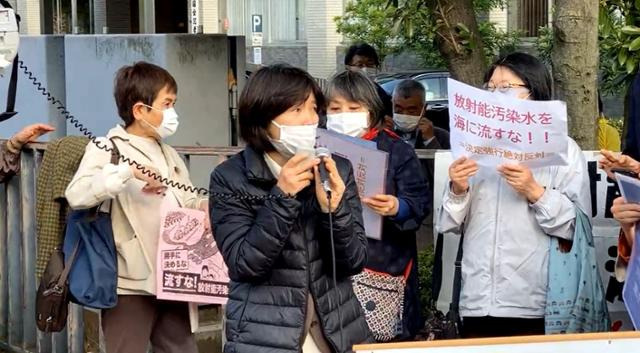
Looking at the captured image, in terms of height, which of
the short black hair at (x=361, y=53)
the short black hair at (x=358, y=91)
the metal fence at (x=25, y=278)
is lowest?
the metal fence at (x=25, y=278)

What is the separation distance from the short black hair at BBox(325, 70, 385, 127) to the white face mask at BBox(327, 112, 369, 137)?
0.16 ft

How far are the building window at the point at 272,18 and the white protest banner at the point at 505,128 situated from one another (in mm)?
24971

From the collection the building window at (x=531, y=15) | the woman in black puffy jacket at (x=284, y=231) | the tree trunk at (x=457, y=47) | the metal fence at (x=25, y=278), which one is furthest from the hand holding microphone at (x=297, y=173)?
the building window at (x=531, y=15)

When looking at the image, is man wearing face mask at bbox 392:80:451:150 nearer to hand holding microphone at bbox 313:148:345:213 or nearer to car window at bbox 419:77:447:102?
hand holding microphone at bbox 313:148:345:213

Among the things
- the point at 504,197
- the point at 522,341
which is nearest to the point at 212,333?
the point at 504,197

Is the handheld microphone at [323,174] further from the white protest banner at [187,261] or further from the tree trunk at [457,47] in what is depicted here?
the tree trunk at [457,47]

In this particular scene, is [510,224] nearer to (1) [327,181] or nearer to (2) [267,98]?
(1) [327,181]

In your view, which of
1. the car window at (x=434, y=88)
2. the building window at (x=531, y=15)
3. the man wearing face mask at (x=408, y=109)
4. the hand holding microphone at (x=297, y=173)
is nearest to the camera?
the hand holding microphone at (x=297, y=173)

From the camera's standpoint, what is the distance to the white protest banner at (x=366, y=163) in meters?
4.13

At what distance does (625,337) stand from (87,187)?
7.55ft

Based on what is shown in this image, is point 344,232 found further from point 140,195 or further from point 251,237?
point 140,195

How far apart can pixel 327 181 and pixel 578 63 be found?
7.84 feet

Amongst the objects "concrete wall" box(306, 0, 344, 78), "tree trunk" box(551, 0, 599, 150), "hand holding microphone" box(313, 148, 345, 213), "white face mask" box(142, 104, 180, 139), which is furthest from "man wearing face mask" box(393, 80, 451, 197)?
"concrete wall" box(306, 0, 344, 78)

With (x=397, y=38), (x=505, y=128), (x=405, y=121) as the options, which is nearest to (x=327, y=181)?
(x=505, y=128)
